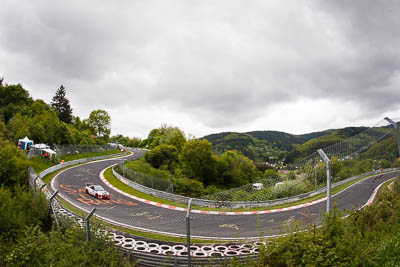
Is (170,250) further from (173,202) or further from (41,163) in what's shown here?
(41,163)

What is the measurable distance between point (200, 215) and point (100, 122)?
6387cm

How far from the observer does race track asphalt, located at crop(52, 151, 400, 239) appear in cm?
1026

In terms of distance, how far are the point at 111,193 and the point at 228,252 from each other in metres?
15.3

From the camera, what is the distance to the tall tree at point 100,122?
69875mm

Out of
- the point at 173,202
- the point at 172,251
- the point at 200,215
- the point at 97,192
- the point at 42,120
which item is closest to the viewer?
the point at 172,251

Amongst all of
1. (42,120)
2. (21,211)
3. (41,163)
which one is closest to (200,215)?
(21,211)

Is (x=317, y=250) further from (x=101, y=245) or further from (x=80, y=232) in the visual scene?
(x=80, y=232)

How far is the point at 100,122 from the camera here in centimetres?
Result: 6994

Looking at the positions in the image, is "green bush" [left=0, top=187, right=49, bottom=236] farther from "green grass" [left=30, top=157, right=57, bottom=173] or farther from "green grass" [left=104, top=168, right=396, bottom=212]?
"green grass" [left=30, top=157, right=57, bottom=173]

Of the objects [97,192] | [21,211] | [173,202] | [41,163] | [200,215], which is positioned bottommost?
[200,215]

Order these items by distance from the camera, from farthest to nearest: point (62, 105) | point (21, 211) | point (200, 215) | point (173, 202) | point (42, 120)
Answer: point (62, 105) < point (42, 120) < point (173, 202) < point (200, 215) < point (21, 211)

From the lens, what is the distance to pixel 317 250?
4828mm

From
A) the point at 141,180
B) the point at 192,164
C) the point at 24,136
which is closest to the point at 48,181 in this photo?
the point at 141,180

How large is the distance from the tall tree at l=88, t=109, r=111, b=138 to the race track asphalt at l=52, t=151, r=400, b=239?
157 ft
